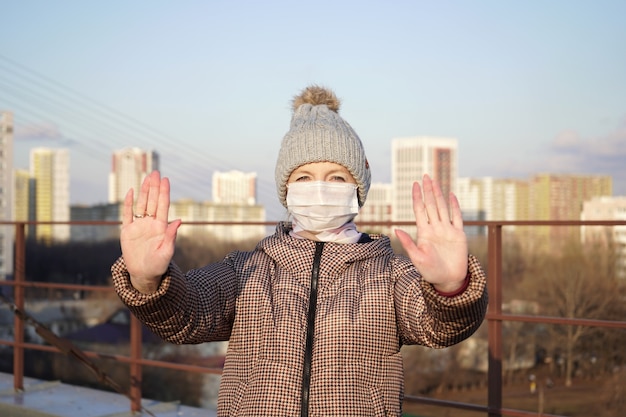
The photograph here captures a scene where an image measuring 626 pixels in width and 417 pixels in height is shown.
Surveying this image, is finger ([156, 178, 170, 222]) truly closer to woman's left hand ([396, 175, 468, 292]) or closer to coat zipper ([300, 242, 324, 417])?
coat zipper ([300, 242, 324, 417])

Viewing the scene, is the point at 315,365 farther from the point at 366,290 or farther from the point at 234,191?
the point at 234,191

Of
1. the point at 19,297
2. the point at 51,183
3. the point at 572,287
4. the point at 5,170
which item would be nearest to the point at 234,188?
the point at 5,170

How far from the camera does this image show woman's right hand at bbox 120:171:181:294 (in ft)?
5.28

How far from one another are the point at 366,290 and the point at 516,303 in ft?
170

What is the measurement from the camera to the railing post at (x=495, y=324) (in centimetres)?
315

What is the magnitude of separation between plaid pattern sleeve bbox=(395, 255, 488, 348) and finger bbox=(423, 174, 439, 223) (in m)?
0.11

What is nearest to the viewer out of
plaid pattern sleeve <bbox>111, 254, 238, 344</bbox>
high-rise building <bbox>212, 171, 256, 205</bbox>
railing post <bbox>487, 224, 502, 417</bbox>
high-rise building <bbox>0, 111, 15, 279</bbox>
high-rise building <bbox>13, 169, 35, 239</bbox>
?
plaid pattern sleeve <bbox>111, 254, 238, 344</bbox>

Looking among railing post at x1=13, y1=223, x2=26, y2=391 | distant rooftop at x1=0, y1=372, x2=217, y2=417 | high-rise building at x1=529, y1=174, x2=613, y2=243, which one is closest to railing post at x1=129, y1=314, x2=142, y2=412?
distant rooftop at x1=0, y1=372, x2=217, y2=417

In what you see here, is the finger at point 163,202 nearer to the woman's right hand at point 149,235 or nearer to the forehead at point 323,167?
the woman's right hand at point 149,235

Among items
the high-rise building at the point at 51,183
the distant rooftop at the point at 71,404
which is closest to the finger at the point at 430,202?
the distant rooftop at the point at 71,404

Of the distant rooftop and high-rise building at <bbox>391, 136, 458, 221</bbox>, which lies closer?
the distant rooftop

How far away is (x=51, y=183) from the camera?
112375mm

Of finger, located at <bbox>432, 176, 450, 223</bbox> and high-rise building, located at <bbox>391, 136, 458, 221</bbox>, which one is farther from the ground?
high-rise building, located at <bbox>391, 136, 458, 221</bbox>

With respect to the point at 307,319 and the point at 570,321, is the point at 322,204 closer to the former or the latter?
the point at 307,319
